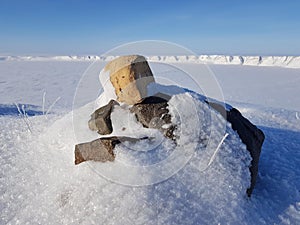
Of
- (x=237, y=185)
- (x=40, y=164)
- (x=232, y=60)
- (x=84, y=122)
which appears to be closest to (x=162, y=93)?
(x=84, y=122)

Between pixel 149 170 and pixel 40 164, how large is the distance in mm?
1858

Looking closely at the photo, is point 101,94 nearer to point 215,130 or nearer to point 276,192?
point 215,130

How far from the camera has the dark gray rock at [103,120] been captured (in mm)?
4043

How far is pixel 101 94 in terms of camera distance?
5.00m

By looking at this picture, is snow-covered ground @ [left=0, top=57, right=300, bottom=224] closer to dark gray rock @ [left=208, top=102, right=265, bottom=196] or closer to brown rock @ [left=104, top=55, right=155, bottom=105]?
dark gray rock @ [left=208, top=102, right=265, bottom=196]

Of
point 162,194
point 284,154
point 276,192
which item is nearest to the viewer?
point 162,194

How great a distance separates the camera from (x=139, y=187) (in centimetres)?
318

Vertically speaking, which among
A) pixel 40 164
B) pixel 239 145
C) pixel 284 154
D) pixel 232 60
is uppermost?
pixel 239 145

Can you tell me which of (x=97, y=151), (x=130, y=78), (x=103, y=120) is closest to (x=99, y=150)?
(x=97, y=151)

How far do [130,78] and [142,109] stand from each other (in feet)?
1.76

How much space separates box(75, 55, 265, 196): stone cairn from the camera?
3963mm

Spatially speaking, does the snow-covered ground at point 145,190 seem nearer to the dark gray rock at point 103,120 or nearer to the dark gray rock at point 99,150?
the dark gray rock at point 99,150

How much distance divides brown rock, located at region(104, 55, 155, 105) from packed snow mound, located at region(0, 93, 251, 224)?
0.54 m

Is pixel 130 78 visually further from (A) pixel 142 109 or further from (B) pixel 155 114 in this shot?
(B) pixel 155 114
